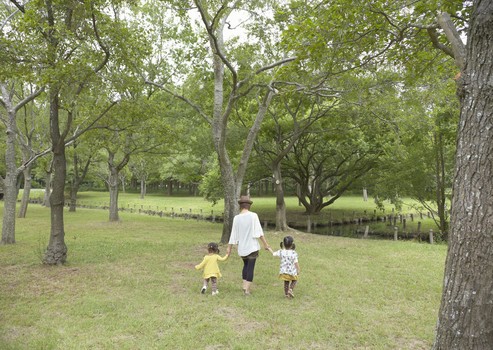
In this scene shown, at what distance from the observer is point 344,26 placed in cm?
690

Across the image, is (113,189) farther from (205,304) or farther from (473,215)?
(473,215)

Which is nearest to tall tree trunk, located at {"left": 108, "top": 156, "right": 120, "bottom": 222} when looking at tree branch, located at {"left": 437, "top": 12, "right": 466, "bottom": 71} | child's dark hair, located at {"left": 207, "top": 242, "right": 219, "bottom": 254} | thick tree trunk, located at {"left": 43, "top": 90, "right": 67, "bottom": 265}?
thick tree trunk, located at {"left": 43, "top": 90, "right": 67, "bottom": 265}

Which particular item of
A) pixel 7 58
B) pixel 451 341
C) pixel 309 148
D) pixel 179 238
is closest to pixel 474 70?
pixel 451 341

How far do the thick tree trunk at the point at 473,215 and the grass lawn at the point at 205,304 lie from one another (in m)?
1.68

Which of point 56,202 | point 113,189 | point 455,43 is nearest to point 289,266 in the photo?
point 455,43

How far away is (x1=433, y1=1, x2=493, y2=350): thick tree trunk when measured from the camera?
131 inches

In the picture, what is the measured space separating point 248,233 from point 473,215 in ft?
14.2

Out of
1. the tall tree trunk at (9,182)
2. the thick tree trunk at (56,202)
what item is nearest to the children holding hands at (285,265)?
the thick tree trunk at (56,202)

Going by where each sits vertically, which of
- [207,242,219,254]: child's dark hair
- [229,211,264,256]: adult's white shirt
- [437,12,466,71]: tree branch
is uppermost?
[437,12,466,71]: tree branch

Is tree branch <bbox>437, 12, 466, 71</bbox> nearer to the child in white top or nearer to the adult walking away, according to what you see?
the child in white top

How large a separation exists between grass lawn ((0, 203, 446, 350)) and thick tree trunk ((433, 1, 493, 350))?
168cm

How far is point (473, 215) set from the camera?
3.43 m

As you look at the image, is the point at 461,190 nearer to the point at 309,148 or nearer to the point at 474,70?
the point at 474,70

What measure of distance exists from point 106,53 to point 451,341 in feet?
31.9
